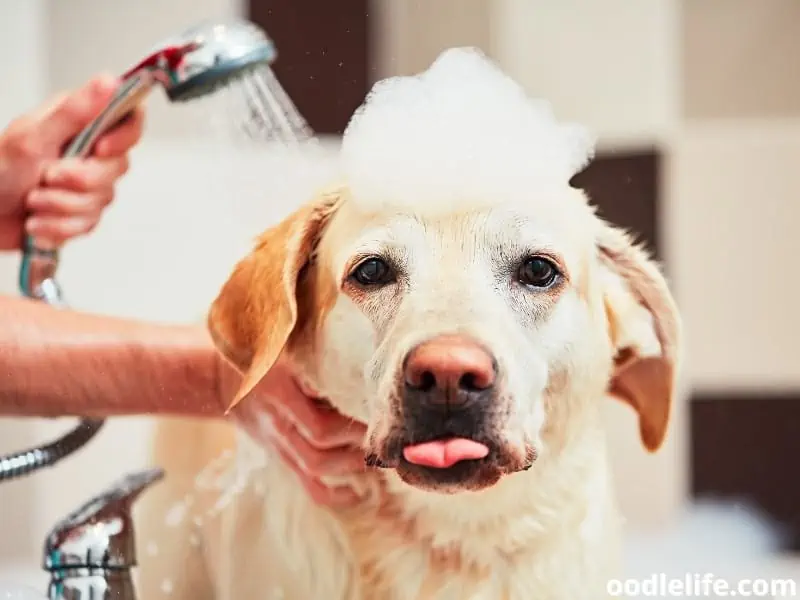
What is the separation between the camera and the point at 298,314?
24.2 inches

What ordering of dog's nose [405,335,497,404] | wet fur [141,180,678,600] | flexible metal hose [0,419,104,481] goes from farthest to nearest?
flexible metal hose [0,419,104,481]
wet fur [141,180,678,600]
dog's nose [405,335,497,404]

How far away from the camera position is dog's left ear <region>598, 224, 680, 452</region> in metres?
0.63

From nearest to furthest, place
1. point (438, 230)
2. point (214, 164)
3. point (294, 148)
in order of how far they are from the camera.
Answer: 1. point (438, 230)
2. point (294, 148)
3. point (214, 164)

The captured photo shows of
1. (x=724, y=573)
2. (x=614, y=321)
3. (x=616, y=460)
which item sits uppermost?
(x=614, y=321)

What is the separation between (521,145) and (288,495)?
1.11ft

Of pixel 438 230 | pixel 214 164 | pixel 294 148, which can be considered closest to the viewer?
pixel 438 230

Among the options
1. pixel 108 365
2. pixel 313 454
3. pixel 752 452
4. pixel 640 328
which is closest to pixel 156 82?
pixel 108 365

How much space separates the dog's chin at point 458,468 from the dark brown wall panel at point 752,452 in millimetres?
330

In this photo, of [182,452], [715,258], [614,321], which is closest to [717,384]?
[715,258]

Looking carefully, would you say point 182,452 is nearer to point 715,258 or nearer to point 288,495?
point 288,495

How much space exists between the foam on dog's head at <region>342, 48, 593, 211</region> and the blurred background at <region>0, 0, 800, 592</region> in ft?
0.18

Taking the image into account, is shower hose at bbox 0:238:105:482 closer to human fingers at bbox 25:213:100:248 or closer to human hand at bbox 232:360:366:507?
human fingers at bbox 25:213:100:248

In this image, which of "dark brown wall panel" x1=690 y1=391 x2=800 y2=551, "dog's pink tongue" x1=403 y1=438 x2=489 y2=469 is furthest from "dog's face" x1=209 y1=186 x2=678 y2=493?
"dark brown wall panel" x1=690 y1=391 x2=800 y2=551

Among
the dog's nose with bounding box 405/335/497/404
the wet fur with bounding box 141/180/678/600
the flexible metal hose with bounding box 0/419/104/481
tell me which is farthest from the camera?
the flexible metal hose with bounding box 0/419/104/481
